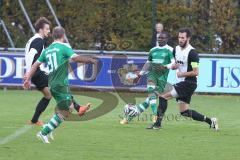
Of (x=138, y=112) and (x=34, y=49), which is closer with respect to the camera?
(x=34, y=49)

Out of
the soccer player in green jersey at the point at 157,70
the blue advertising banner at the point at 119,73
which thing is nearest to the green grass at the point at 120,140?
the soccer player in green jersey at the point at 157,70

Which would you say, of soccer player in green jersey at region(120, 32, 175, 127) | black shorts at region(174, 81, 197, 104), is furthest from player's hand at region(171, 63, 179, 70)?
soccer player in green jersey at region(120, 32, 175, 127)

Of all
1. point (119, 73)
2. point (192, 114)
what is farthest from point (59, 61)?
point (119, 73)

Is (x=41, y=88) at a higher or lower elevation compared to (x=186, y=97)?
higher

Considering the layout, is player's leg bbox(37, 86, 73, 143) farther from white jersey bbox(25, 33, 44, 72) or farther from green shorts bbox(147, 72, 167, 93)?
green shorts bbox(147, 72, 167, 93)

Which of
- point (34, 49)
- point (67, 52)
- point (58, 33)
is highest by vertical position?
point (58, 33)

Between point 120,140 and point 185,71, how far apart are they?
2148mm

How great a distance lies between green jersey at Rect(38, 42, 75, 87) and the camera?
37.8ft

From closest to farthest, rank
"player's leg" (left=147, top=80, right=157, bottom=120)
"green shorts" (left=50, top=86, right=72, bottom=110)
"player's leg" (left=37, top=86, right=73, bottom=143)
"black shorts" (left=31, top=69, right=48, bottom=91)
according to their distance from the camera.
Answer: "player's leg" (left=37, top=86, right=73, bottom=143) < "green shorts" (left=50, top=86, right=72, bottom=110) < "black shorts" (left=31, top=69, right=48, bottom=91) < "player's leg" (left=147, top=80, right=157, bottom=120)

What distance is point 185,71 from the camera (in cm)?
1352

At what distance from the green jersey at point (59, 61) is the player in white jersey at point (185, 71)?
2555 mm

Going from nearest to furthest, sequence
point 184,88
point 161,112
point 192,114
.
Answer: point 184,88
point 192,114
point 161,112

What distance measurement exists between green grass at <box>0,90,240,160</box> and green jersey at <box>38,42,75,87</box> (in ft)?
3.16

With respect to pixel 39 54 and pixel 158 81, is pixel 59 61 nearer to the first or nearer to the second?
pixel 39 54
